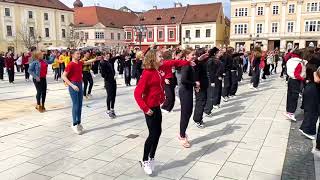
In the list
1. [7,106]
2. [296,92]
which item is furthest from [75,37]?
[296,92]

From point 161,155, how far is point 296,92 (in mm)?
4464

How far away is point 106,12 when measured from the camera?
77500mm

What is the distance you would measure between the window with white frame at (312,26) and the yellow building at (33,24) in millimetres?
45801

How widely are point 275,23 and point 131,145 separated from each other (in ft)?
178

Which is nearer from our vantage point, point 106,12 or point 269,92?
point 269,92

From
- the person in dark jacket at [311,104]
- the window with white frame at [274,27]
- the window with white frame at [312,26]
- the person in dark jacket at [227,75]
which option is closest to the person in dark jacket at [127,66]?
the person in dark jacket at [227,75]

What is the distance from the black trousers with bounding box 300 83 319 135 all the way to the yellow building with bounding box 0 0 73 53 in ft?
182

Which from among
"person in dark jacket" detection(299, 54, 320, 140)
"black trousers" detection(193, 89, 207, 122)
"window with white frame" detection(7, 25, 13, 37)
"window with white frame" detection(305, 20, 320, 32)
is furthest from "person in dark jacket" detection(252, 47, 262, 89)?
"window with white frame" detection(7, 25, 13, 37)

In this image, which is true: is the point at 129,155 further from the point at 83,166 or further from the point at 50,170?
the point at 50,170

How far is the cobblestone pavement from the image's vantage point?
5.13 meters

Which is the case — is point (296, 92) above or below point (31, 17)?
below

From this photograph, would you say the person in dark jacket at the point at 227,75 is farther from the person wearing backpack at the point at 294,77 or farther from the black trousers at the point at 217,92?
the person wearing backpack at the point at 294,77

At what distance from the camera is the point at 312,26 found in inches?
2067

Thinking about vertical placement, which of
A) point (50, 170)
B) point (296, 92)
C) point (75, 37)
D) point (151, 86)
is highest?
point (75, 37)
